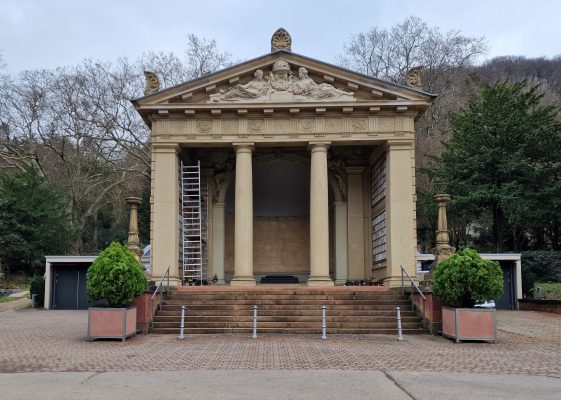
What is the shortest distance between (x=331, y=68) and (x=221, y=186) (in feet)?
22.4

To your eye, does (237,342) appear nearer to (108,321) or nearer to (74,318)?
(108,321)

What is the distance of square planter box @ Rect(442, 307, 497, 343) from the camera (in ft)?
48.6

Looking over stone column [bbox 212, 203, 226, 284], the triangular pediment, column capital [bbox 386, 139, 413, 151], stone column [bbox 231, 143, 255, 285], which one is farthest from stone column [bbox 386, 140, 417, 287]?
stone column [bbox 212, 203, 226, 284]

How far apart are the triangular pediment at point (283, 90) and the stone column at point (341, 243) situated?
527 centimetres

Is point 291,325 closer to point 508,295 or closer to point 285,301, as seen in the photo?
point 285,301

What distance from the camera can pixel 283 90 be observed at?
2095 centimetres

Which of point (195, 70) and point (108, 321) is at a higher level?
point (195, 70)

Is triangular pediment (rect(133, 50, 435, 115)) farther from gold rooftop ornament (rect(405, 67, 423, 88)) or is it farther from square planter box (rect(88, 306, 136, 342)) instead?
square planter box (rect(88, 306, 136, 342))

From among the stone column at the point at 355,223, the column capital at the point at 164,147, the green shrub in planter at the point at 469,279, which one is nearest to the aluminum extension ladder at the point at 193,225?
the column capital at the point at 164,147

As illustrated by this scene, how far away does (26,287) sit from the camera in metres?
34.8

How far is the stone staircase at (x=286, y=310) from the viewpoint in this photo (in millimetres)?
16641

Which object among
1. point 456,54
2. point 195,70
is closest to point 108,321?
point 195,70

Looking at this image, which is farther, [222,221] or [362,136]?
[222,221]

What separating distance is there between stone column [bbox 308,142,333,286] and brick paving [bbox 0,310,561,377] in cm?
484
